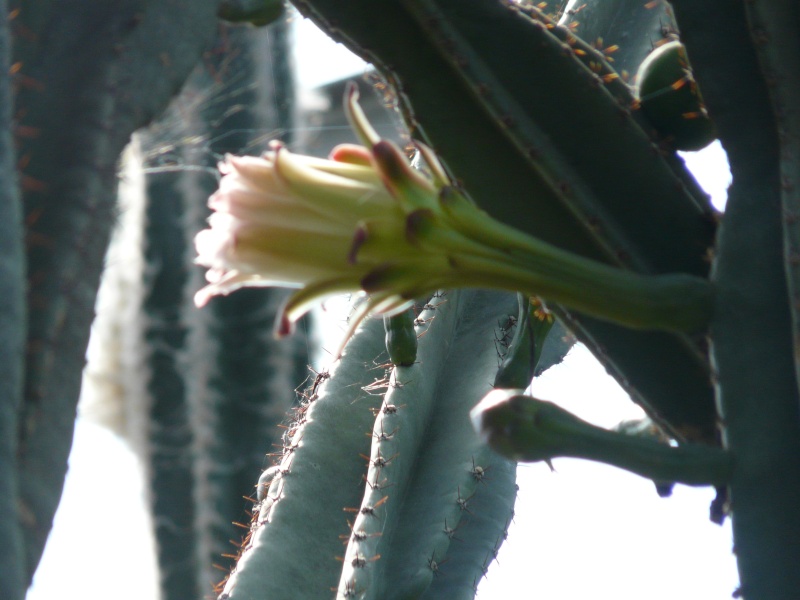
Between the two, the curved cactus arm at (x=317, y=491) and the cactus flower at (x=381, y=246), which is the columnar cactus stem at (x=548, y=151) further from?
the curved cactus arm at (x=317, y=491)

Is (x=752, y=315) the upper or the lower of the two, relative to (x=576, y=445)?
upper

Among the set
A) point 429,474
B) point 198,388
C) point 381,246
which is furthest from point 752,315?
point 198,388

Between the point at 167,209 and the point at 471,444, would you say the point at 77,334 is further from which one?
the point at 167,209

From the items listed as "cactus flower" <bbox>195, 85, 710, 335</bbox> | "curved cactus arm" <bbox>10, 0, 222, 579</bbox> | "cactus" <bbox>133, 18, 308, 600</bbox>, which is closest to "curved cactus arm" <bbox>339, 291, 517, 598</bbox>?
"curved cactus arm" <bbox>10, 0, 222, 579</bbox>

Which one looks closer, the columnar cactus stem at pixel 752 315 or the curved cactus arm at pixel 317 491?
the columnar cactus stem at pixel 752 315

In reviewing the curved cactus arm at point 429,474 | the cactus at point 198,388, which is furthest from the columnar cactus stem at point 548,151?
the cactus at point 198,388

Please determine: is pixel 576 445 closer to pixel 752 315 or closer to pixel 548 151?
pixel 752 315
